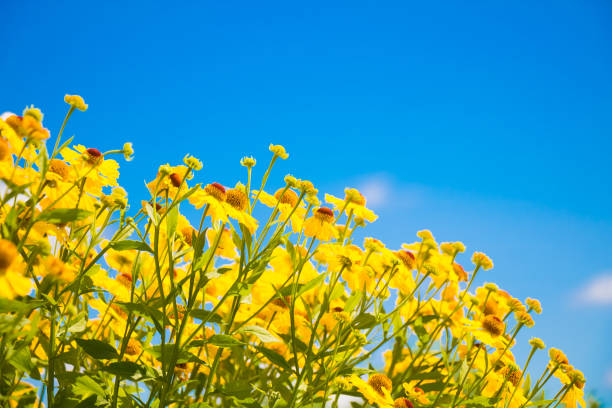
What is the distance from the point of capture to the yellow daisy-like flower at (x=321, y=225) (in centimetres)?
124

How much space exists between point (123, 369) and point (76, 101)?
526 mm

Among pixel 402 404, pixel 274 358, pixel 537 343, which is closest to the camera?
pixel 274 358

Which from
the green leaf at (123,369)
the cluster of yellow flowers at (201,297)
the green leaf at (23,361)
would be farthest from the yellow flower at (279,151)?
the green leaf at (23,361)

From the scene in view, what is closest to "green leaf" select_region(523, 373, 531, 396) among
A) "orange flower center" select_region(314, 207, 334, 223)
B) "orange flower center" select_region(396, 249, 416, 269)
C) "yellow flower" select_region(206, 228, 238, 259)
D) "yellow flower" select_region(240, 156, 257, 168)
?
"orange flower center" select_region(396, 249, 416, 269)

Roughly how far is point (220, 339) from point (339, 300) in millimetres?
610

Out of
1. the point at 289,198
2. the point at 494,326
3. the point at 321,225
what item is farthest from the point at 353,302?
the point at 494,326

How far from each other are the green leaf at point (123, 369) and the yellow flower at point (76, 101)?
0.50 m

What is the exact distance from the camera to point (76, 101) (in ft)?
3.17

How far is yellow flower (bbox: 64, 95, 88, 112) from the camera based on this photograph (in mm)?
963

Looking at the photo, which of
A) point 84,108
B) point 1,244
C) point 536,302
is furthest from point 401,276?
point 1,244

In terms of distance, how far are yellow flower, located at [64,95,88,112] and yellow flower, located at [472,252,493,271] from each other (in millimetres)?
1175

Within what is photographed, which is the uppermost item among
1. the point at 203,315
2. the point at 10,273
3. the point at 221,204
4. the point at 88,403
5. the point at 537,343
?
the point at 537,343

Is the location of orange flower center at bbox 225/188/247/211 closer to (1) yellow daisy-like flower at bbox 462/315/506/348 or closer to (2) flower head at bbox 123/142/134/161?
(2) flower head at bbox 123/142/134/161

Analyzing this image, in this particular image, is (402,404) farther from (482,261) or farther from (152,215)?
(152,215)
